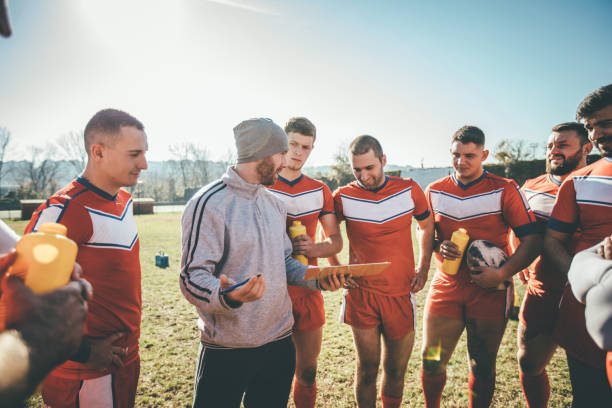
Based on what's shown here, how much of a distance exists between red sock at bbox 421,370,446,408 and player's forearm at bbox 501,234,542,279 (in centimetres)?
134

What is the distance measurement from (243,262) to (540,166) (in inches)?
1332

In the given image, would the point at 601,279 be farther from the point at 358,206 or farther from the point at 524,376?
the point at 524,376

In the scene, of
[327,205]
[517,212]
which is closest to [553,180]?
[517,212]

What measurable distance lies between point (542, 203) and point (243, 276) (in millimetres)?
3496

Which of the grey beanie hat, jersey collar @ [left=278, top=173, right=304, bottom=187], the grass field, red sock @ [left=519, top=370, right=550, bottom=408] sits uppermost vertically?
the grey beanie hat

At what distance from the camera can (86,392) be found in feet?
6.74

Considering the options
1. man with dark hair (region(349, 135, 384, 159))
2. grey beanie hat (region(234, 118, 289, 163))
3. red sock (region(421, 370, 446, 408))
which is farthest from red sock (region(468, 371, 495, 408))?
grey beanie hat (region(234, 118, 289, 163))

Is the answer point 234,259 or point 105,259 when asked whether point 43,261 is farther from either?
point 105,259

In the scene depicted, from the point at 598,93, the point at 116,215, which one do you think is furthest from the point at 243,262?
the point at 598,93

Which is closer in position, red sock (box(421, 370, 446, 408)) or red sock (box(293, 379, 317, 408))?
red sock (box(293, 379, 317, 408))

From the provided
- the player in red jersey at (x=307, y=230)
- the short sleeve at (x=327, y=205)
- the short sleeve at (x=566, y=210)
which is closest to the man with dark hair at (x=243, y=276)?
the player in red jersey at (x=307, y=230)

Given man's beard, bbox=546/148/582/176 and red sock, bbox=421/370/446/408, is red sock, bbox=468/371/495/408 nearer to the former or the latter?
red sock, bbox=421/370/446/408

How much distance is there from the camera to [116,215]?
2.34 metres

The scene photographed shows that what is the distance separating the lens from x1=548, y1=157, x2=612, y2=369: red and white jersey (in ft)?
7.05
